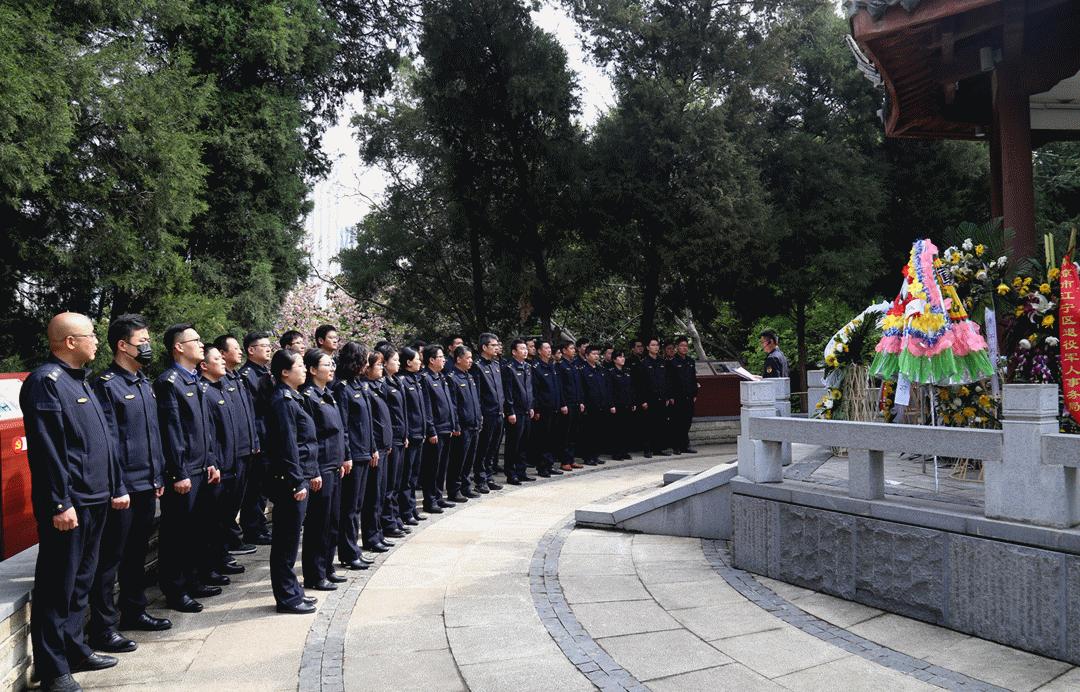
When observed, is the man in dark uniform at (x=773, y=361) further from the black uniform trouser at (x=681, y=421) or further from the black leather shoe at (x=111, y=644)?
the black leather shoe at (x=111, y=644)

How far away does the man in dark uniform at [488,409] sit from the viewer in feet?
34.0

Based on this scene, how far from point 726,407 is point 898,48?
30.0 ft

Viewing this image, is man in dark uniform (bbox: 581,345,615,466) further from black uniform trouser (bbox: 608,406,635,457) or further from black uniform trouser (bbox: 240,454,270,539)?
black uniform trouser (bbox: 240,454,270,539)

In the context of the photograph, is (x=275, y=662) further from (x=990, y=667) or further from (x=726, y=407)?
(x=726, y=407)

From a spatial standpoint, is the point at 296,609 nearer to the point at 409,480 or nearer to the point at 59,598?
the point at 59,598

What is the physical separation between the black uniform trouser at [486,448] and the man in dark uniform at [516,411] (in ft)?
1.28

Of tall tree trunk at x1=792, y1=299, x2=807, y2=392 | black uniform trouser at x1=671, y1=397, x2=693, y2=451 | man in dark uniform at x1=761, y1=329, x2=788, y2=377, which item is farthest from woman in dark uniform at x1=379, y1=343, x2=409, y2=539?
tall tree trunk at x1=792, y1=299, x2=807, y2=392

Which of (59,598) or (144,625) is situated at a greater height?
(59,598)

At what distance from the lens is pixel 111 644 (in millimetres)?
4762

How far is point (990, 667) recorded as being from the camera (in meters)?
4.43

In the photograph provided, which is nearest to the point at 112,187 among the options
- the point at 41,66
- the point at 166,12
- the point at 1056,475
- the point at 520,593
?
the point at 41,66

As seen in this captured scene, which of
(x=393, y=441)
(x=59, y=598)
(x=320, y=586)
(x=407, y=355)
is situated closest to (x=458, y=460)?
(x=407, y=355)

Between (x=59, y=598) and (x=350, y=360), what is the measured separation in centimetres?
303

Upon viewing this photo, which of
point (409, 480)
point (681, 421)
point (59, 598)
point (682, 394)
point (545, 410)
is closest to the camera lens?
point (59, 598)
